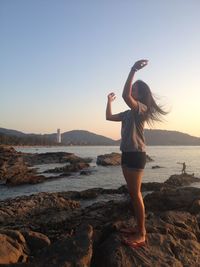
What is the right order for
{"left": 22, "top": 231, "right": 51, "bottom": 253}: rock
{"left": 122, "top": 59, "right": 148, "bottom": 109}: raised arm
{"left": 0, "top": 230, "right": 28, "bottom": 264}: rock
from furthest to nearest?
{"left": 22, "top": 231, "right": 51, "bottom": 253}: rock < {"left": 0, "top": 230, "right": 28, "bottom": 264}: rock < {"left": 122, "top": 59, "right": 148, "bottom": 109}: raised arm

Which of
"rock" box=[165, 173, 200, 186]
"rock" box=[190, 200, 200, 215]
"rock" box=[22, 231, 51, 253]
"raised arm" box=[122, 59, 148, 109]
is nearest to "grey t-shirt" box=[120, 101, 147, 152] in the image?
"raised arm" box=[122, 59, 148, 109]

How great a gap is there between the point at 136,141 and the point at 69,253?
2.35 metres

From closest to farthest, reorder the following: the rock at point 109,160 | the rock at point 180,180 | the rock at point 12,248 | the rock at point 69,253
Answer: the rock at point 69,253 < the rock at point 12,248 < the rock at point 180,180 < the rock at point 109,160

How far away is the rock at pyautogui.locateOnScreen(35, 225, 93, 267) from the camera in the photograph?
258 inches

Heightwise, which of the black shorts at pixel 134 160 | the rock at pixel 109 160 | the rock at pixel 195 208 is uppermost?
the black shorts at pixel 134 160

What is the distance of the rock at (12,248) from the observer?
7817mm

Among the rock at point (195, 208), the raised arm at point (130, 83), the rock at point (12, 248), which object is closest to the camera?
the raised arm at point (130, 83)

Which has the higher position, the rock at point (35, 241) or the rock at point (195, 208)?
the rock at point (195, 208)

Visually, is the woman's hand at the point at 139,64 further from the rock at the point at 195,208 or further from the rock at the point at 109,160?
the rock at the point at 109,160

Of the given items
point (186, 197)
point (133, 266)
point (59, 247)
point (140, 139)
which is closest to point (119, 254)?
point (133, 266)

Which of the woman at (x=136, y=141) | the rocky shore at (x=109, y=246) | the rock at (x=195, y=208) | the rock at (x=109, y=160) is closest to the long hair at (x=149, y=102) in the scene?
the woman at (x=136, y=141)

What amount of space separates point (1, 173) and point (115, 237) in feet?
127

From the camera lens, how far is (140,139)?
24.8 ft

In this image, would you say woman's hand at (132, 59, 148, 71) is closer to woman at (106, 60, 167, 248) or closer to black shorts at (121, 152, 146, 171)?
woman at (106, 60, 167, 248)
